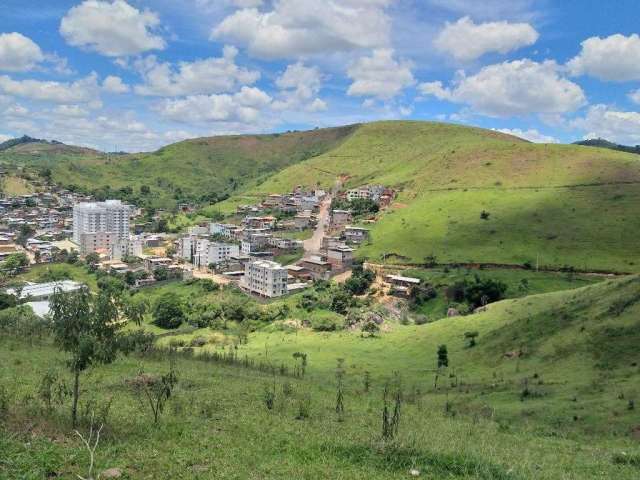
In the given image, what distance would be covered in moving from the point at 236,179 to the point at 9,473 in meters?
187

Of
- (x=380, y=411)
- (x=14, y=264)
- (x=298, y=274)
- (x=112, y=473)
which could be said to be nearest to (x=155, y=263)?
(x=14, y=264)

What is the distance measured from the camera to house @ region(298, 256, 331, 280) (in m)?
72.4

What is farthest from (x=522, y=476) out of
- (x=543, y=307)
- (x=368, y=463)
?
(x=543, y=307)

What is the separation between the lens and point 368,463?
11.4 m

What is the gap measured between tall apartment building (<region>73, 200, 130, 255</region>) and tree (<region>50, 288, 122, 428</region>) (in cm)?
9080

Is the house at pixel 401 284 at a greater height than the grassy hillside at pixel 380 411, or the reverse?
the grassy hillside at pixel 380 411

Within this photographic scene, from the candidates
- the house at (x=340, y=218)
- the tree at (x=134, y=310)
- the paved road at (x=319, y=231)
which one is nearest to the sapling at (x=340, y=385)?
the tree at (x=134, y=310)

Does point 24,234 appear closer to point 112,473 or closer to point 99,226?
point 99,226

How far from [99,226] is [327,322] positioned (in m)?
72.5

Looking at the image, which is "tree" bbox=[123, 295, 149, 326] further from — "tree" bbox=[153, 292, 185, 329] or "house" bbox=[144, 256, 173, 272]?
"house" bbox=[144, 256, 173, 272]

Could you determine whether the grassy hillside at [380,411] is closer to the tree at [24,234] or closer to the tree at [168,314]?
the tree at [168,314]

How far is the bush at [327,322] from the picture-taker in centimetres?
5063

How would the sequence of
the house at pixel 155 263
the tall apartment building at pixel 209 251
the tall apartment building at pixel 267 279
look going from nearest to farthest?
the tall apartment building at pixel 267 279 < the house at pixel 155 263 < the tall apartment building at pixel 209 251

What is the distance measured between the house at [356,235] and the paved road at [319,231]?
5.50 m
